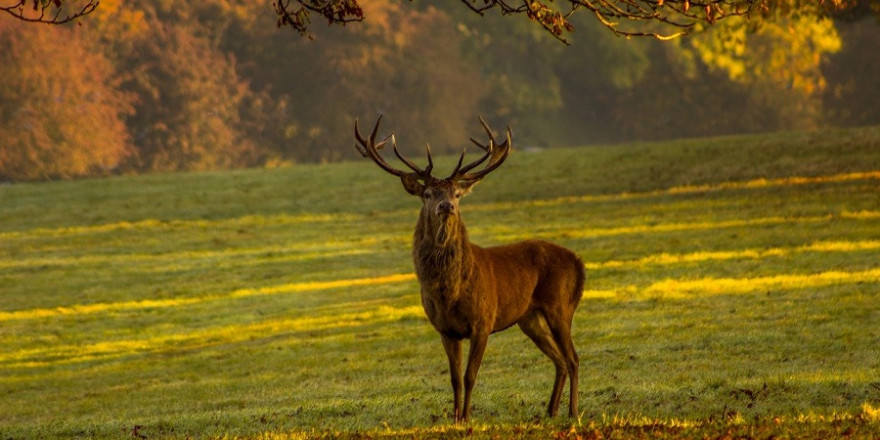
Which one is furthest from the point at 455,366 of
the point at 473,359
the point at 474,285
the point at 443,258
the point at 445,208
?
the point at 445,208

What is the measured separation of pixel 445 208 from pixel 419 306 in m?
12.6

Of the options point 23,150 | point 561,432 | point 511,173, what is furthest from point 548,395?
point 23,150

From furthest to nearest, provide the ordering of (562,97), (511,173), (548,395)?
(562,97) → (511,173) → (548,395)

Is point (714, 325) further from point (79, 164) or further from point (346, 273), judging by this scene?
point (79, 164)

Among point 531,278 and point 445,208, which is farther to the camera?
point 531,278

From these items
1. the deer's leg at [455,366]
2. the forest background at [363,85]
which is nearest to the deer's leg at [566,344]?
the deer's leg at [455,366]

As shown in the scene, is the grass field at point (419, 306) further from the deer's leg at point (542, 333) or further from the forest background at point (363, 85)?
the forest background at point (363, 85)

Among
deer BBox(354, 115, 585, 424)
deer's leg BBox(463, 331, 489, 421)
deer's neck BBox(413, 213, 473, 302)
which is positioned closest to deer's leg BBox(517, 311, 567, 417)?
deer BBox(354, 115, 585, 424)

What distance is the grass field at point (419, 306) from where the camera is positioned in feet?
47.3

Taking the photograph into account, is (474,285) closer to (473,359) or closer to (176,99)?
(473,359)

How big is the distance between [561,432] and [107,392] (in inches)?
382

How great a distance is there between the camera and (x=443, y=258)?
12805mm

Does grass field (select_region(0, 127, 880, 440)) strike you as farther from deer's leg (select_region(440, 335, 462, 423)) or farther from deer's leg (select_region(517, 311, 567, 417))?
deer's leg (select_region(517, 311, 567, 417))

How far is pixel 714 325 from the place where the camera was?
20.1 meters
